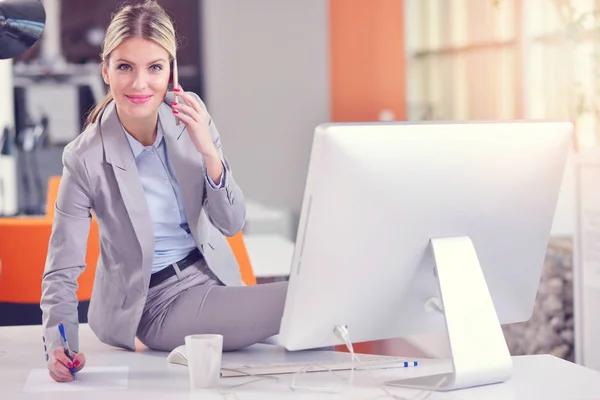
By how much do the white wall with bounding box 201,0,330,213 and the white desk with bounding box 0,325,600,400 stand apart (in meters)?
5.62

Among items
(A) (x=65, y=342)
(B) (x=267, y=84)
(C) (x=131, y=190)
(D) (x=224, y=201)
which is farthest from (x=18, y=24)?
(B) (x=267, y=84)

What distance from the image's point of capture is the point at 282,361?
1.97 meters

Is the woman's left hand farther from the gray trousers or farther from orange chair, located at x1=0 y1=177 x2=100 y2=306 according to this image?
orange chair, located at x1=0 y1=177 x2=100 y2=306

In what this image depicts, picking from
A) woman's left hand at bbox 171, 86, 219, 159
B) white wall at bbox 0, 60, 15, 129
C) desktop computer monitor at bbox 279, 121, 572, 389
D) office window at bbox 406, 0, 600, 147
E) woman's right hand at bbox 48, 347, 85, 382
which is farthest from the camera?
white wall at bbox 0, 60, 15, 129

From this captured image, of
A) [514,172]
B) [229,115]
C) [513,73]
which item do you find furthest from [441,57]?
[514,172]

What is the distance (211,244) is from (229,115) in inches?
212

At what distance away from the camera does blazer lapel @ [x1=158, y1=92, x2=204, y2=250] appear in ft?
7.12

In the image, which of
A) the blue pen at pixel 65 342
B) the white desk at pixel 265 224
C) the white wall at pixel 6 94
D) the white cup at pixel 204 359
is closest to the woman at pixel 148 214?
the blue pen at pixel 65 342

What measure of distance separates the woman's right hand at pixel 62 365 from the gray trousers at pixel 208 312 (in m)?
0.36

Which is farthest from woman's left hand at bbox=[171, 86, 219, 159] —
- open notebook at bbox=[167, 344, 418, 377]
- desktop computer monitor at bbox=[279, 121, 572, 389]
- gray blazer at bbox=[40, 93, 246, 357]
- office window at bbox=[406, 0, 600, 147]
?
office window at bbox=[406, 0, 600, 147]

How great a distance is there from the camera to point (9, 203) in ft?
22.8

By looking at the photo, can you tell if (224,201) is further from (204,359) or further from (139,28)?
(204,359)

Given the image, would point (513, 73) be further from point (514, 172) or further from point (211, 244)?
point (514, 172)

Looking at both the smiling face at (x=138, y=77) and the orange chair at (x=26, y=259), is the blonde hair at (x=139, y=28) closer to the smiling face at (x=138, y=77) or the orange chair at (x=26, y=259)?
the smiling face at (x=138, y=77)
